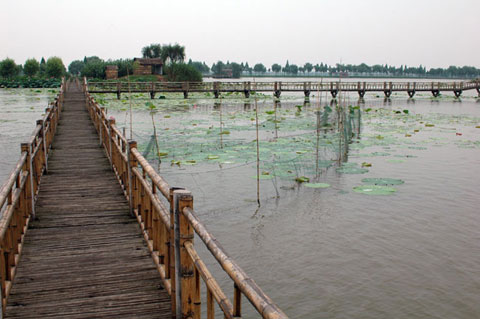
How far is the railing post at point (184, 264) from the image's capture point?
3088mm

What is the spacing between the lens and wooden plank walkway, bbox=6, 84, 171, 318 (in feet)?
11.5

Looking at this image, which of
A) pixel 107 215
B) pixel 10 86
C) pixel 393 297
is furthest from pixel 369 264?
pixel 10 86

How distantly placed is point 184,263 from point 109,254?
5.27ft

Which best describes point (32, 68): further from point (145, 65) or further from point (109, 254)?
point (109, 254)

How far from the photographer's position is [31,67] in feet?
224

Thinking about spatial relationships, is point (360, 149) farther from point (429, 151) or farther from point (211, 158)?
point (211, 158)

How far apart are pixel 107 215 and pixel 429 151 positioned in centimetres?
1177

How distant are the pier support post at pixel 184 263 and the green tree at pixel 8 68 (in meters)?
72.4

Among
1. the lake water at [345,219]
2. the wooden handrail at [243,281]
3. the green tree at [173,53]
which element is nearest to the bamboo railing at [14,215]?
the wooden handrail at [243,281]

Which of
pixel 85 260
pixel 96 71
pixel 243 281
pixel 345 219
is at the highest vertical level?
pixel 96 71

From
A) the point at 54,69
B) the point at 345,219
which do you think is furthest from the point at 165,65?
the point at 345,219

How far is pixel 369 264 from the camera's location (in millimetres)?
6383

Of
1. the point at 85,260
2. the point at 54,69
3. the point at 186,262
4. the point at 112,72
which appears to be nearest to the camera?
the point at 186,262

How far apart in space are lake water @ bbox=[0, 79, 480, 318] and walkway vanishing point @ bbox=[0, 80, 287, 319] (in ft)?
5.22
